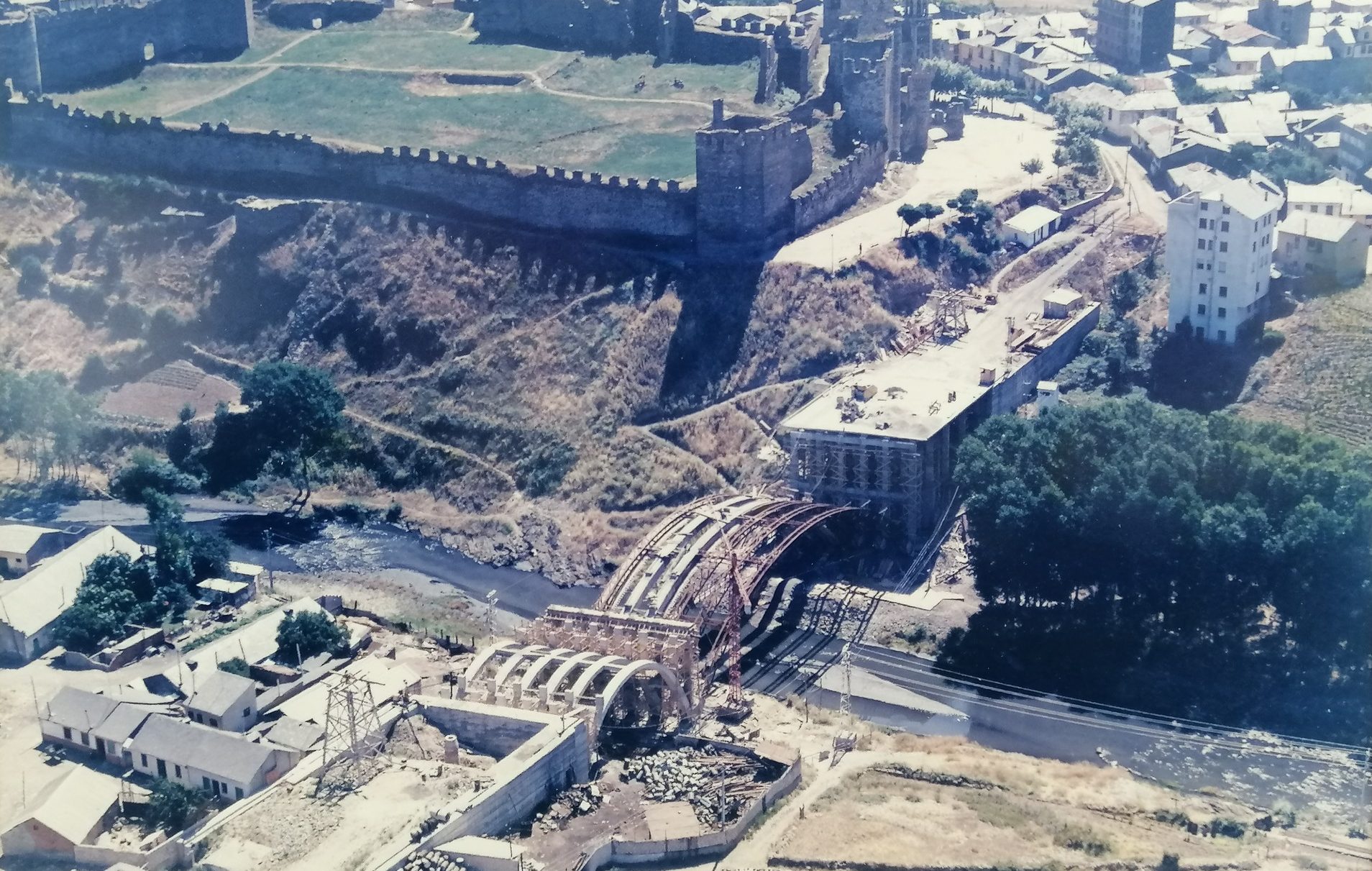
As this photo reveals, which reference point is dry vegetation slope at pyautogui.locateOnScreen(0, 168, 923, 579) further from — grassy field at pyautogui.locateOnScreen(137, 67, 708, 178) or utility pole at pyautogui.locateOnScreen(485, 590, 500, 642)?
grassy field at pyautogui.locateOnScreen(137, 67, 708, 178)

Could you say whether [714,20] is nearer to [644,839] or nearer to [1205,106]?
[1205,106]

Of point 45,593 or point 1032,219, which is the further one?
point 1032,219

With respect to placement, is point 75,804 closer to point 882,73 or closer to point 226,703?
point 226,703

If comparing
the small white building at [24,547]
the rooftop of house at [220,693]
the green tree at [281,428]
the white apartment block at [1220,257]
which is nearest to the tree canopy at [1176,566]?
the white apartment block at [1220,257]

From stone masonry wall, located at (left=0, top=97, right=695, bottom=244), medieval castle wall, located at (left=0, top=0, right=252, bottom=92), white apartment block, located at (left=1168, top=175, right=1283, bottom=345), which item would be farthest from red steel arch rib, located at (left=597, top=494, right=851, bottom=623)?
medieval castle wall, located at (left=0, top=0, right=252, bottom=92)

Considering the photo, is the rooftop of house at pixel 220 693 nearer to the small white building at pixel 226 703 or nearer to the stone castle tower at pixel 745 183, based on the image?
the small white building at pixel 226 703

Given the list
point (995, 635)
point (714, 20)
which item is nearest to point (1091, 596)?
point (995, 635)

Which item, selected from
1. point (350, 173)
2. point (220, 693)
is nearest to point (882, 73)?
point (350, 173)
